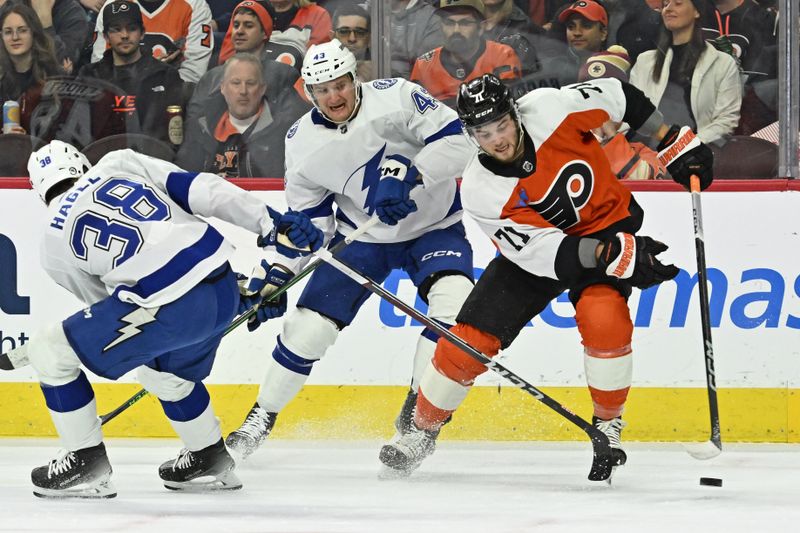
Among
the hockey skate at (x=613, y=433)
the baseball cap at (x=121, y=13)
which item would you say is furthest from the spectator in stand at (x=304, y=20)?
the hockey skate at (x=613, y=433)

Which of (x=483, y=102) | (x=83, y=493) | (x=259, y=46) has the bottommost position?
(x=83, y=493)

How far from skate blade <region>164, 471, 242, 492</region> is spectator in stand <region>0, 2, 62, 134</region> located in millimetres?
1822

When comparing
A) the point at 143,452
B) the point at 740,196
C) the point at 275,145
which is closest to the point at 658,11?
the point at 740,196

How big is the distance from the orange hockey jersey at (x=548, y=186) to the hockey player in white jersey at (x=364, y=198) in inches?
14.3

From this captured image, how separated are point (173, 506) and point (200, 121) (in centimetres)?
190

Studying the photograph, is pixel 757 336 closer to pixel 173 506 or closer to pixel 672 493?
pixel 672 493

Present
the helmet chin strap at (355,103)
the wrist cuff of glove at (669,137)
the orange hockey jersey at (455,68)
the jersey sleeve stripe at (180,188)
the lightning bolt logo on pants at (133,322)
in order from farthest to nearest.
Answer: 1. the orange hockey jersey at (455,68)
2. the helmet chin strap at (355,103)
3. the wrist cuff of glove at (669,137)
4. the jersey sleeve stripe at (180,188)
5. the lightning bolt logo on pants at (133,322)

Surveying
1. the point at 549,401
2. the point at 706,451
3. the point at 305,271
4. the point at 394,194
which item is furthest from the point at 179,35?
the point at 706,451

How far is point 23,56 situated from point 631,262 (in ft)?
8.47

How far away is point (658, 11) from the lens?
4543mm

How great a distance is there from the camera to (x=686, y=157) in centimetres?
365

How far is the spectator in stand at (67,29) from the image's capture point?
15.7 feet

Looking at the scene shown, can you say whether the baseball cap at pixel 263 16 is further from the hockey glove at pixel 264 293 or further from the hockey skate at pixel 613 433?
the hockey skate at pixel 613 433

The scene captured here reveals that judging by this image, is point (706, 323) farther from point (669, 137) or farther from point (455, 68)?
point (455, 68)
